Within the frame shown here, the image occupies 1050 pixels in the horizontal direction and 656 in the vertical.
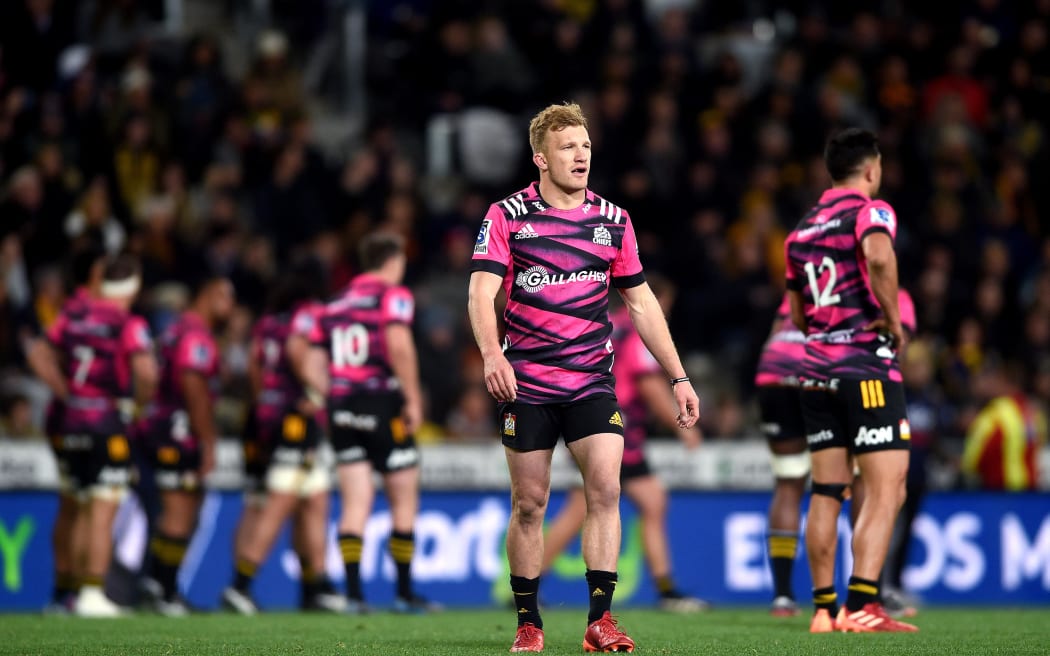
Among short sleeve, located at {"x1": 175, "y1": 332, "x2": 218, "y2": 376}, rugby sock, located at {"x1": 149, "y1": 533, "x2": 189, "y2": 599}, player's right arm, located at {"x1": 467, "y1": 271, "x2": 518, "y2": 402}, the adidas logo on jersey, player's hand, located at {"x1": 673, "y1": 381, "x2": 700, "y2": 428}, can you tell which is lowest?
rugby sock, located at {"x1": 149, "y1": 533, "x2": 189, "y2": 599}

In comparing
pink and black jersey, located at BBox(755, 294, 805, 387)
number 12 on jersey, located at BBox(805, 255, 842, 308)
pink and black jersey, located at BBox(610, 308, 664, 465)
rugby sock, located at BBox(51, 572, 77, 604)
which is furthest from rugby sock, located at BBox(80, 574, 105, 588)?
number 12 on jersey, located at BBox(805, 255, 842, 308)

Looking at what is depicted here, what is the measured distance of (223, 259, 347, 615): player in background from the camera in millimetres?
11625

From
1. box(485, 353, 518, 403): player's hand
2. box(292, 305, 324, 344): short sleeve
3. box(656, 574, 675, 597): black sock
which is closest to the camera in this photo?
box(485, 353, 518, 403): player's hand

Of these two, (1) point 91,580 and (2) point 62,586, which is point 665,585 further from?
(2) point 62,586

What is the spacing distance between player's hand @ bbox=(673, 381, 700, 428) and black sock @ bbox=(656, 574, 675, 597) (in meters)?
4.98

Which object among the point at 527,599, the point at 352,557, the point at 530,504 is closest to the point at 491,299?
the point at 530,504

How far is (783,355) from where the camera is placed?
10.1 m

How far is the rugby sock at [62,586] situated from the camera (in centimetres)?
1141

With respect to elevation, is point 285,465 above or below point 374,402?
below

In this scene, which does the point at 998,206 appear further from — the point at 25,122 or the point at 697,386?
the point at 25,122

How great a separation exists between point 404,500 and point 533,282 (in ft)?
13.3

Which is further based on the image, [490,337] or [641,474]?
[641,474]

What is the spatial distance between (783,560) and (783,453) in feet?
2.28

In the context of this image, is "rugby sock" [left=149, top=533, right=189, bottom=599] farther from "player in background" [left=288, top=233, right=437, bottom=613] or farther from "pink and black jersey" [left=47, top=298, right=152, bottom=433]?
"player in background" [left=288, top=233, right=437, bottom=613]
